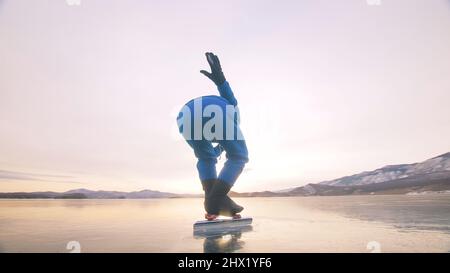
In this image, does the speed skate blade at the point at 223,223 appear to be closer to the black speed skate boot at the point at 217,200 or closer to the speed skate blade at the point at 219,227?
the speed skate blade at the point at 219,227

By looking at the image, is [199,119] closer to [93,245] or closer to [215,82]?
[215,82]

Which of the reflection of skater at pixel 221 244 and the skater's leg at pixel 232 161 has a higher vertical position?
the skater's leg at pixel 232 161

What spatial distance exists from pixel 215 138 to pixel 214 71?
0.83 m

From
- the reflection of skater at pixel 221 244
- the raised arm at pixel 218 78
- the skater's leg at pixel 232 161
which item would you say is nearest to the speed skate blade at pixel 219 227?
the reflection of skater at pixel 221 244

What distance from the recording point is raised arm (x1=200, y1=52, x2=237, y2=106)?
14.0 ft

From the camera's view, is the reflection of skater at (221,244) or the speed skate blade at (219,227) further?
the speed skate blade at (219,227)

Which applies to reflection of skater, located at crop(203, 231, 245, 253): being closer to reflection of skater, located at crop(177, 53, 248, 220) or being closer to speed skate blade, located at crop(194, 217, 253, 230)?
speed skate blade, located at crop(194, 217, 253, 230)

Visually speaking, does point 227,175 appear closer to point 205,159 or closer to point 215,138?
point 205,159

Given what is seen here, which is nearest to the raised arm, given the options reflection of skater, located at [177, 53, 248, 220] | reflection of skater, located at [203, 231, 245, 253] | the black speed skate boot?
reflection of skater, located at [177, 53, 248, 220]

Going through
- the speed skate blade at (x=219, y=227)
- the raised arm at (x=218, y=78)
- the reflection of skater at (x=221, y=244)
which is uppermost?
the raised arm at (x=218, y=78)

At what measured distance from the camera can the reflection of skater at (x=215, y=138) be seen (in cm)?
413
